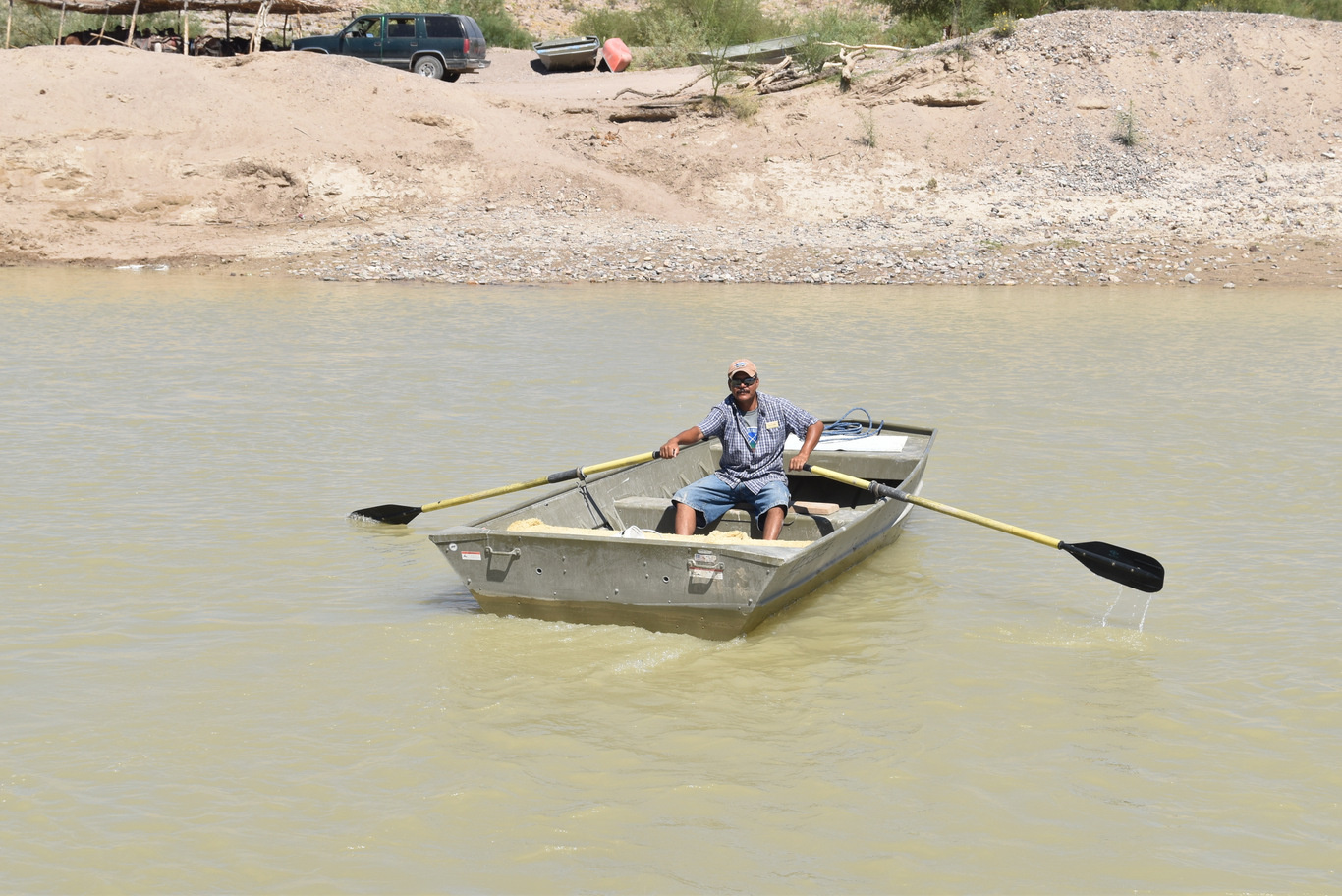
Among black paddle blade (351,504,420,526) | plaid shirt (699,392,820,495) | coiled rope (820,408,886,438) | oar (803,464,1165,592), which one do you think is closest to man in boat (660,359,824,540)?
plaid shirt (699,392,820,495)

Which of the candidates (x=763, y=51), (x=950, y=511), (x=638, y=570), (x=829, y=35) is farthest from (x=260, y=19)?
(x=638, y=570)

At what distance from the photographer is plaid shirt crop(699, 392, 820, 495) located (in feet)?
24.2

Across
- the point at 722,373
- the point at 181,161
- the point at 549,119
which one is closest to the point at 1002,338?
the point at 722,373

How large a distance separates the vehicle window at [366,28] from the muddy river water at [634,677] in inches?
788

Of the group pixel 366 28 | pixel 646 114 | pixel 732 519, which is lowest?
pixel 732 519

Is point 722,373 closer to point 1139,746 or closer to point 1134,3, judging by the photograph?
point 1139,746

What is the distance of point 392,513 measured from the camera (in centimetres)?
782

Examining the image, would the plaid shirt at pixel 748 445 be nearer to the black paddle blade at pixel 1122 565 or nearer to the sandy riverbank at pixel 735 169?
the black paddle blade at pixel 1122 565

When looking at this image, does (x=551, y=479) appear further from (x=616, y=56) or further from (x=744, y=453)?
(x=616, y=56)

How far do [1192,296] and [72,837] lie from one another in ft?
61.4

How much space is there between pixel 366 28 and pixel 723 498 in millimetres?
26021

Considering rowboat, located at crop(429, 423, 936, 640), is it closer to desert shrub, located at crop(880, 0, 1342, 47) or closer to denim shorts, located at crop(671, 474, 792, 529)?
denim shorts, located at crop(671, 474, 792, 529)

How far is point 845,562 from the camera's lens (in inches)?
278

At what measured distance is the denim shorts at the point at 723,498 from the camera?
725 centimetres
